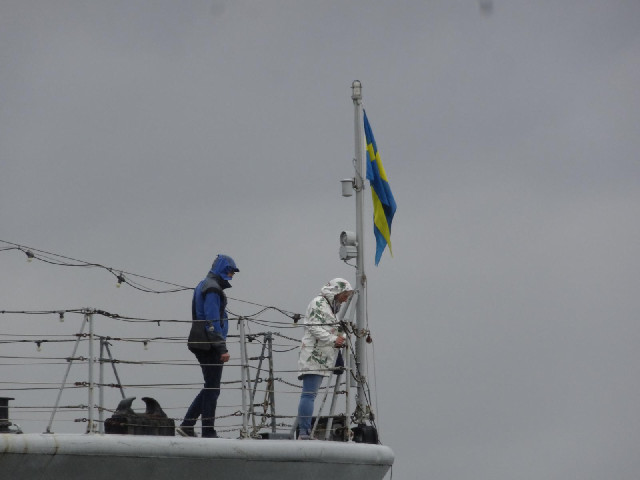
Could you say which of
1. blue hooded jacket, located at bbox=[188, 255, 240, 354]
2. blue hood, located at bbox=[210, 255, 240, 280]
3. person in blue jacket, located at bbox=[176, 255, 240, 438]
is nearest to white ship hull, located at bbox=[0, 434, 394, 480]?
person in blue jacket, located at bbox=[176, 255, 240, 438]

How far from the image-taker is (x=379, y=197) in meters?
23.4

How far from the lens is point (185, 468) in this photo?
18.6m

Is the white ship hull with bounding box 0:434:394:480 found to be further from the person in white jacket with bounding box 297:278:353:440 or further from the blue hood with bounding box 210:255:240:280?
the blue hood with bounding box 210:255:240:280

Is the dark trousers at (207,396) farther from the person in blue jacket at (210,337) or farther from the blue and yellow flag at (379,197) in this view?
the blue and yellow flag at (379,197)

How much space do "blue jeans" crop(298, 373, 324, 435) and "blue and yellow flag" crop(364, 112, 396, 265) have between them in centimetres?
323

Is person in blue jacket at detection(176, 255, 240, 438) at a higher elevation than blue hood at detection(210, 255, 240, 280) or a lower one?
lower

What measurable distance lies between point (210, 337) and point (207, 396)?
781mm

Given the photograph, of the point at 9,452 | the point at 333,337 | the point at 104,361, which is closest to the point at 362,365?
the point at 333,337

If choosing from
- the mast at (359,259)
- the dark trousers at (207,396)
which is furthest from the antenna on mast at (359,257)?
the dark trousers at (207,396)

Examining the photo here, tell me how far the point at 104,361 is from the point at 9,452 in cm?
168

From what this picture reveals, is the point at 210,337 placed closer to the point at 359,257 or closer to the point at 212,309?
the point at 212,309

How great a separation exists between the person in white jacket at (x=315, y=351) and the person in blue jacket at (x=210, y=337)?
3.86 feet

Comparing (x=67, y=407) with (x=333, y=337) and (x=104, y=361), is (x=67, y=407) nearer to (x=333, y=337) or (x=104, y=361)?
(x=104, y=361)

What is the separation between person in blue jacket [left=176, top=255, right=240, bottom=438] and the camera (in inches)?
766
